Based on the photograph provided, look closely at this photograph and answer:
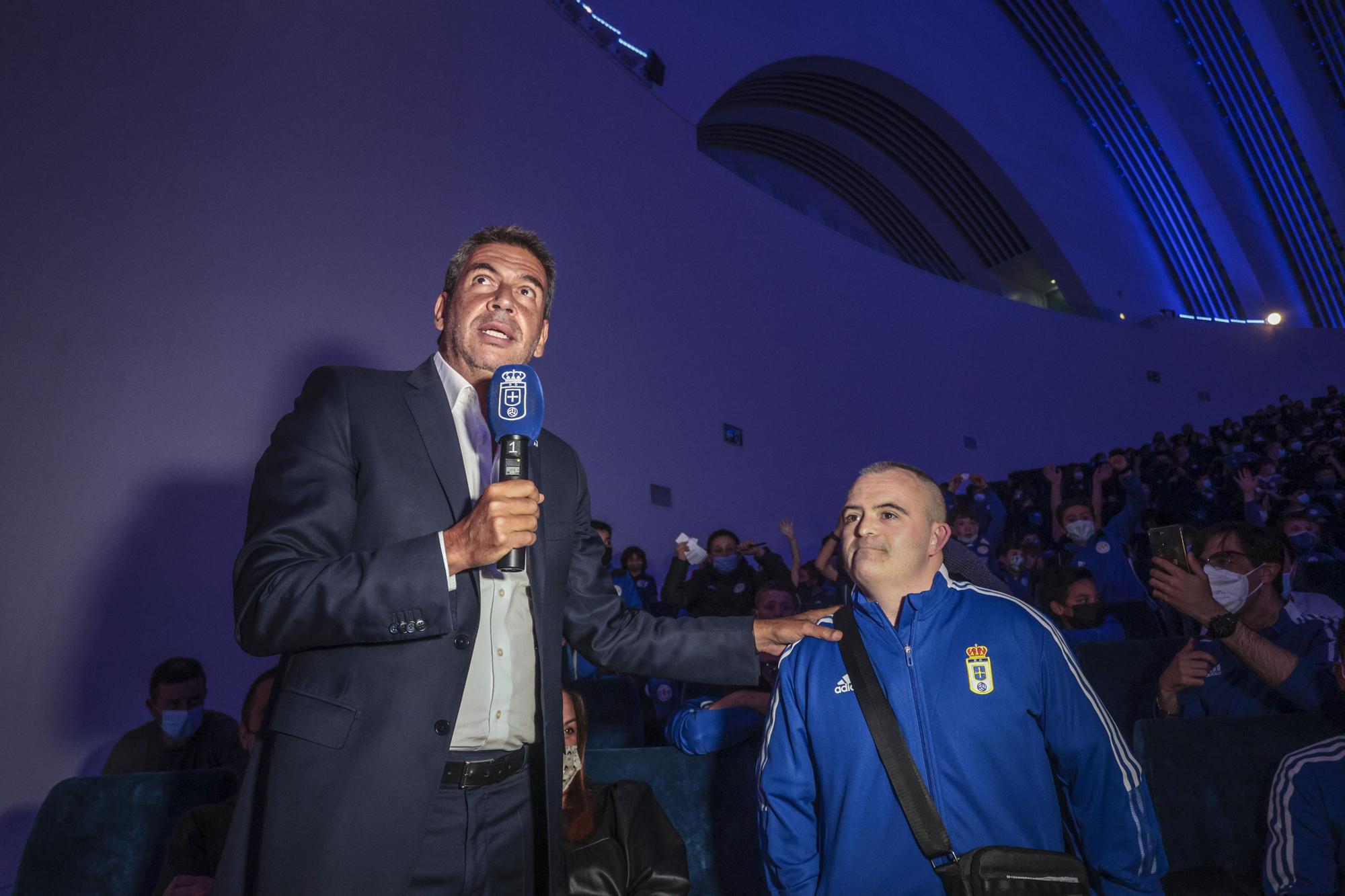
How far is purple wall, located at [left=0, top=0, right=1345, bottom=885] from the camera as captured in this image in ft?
10.9

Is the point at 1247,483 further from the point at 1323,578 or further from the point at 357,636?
the point at 357,636

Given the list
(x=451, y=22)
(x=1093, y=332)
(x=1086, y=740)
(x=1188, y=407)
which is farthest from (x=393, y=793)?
(x=1188, y=407)

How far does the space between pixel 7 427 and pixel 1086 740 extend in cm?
389

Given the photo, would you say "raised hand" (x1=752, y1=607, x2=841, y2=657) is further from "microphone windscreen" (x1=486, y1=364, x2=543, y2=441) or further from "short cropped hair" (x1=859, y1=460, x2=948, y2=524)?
"microphone windscreen" (x1=486, y1=364, x2=543, y2=441)

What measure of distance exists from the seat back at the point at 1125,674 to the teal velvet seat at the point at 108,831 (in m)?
3.21

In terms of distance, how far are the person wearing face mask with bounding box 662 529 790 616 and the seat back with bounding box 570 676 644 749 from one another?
1921mm

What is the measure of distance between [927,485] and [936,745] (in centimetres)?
67

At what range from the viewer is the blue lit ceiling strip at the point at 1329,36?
1858 cm

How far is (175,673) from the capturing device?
335 cm

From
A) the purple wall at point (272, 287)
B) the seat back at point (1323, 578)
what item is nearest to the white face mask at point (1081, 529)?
the seat back at point (1323, 578)


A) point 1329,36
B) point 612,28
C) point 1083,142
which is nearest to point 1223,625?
point 612,28

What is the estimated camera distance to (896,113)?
16406 millimetres

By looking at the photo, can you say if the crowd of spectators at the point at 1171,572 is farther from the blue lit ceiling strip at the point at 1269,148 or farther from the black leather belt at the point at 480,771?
the blue lit ceiling strip at the point at 1269,148

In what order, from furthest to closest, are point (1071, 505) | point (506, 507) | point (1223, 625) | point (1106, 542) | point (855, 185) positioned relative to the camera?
point (855, 185)
point (1071, 505)
point (1106, 542)
point (1223, 625)
point (506, 507)
